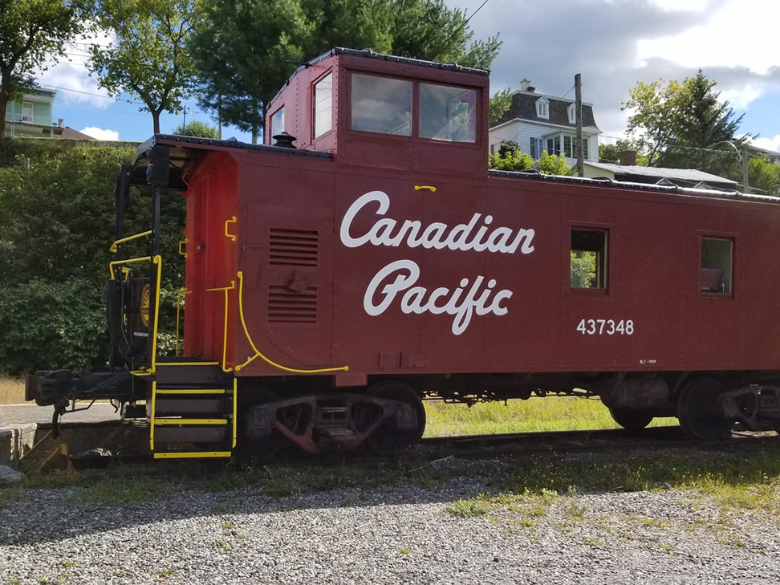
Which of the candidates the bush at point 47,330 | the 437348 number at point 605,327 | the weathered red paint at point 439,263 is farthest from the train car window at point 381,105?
the bush at point 47,330

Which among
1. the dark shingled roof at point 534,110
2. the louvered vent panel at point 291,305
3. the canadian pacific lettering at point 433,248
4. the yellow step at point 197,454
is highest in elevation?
the dark shingled roof at point 534,110

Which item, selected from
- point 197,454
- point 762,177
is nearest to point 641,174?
point 197,454

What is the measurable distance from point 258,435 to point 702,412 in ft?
20.0

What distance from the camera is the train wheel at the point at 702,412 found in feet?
30.2

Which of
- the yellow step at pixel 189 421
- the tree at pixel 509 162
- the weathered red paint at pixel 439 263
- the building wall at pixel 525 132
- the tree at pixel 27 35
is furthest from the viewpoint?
the building wall at pixel 525 132

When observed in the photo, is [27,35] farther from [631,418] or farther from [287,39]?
[631,418]

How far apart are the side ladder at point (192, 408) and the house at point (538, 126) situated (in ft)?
124

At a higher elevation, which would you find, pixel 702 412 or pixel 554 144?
pixel 554 144

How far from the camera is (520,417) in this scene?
12.4 meters

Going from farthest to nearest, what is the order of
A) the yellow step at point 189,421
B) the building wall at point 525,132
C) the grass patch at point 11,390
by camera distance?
the building wall at point 525,132 < the grass patch at point 11,390 < the yellow step at point 189,421

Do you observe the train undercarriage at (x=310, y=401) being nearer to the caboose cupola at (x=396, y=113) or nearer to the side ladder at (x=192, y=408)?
the side ladder at (x=192, y=408)

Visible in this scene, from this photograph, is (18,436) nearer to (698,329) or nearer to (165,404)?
(165,404)

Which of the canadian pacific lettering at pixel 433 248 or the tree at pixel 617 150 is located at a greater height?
the tree at pixel 617 150

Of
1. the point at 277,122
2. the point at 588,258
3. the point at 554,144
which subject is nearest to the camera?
the point at 588,258
